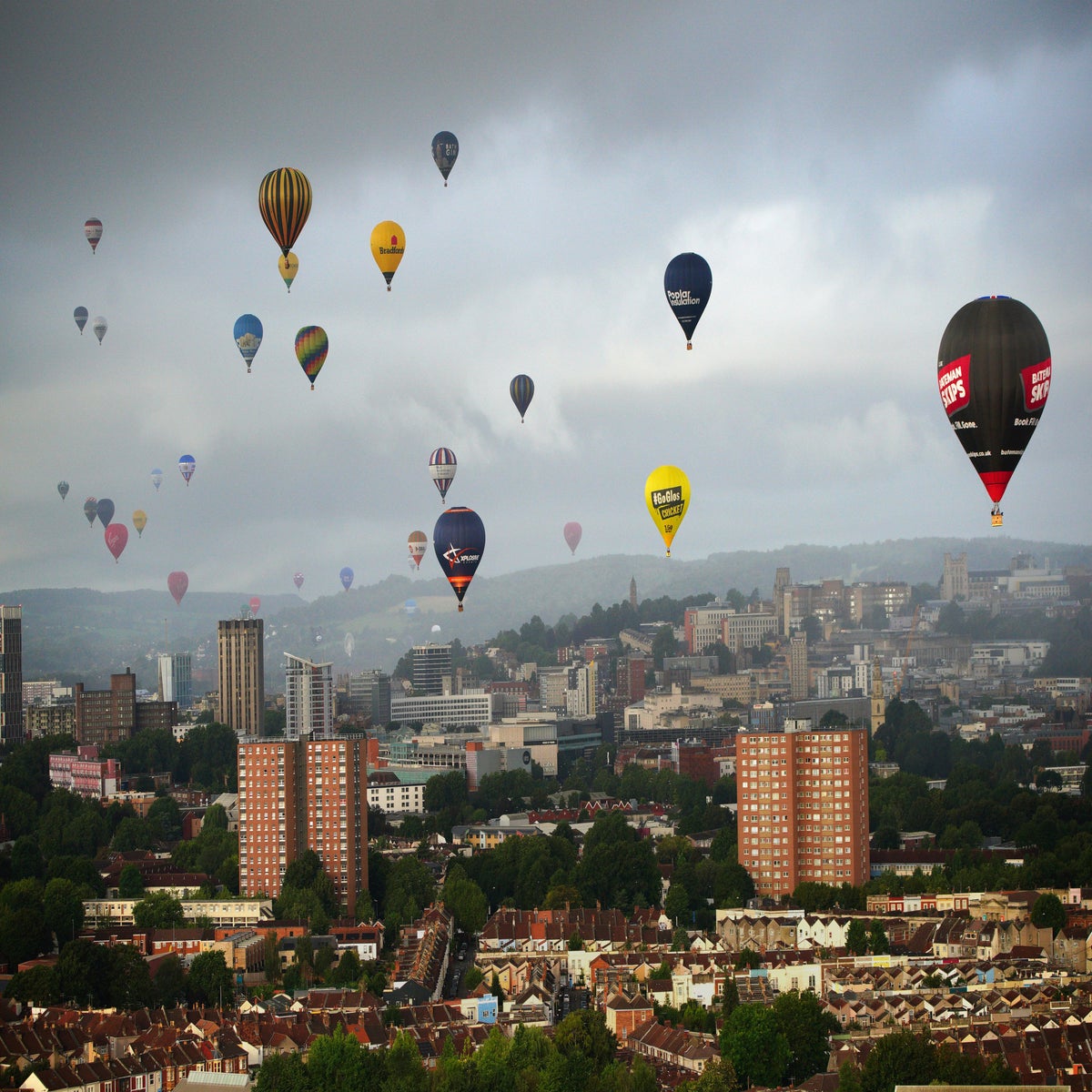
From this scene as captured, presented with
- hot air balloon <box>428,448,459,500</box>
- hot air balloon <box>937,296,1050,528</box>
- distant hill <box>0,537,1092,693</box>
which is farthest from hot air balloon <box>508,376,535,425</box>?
distant hill <box>0,537,1092,693</box>

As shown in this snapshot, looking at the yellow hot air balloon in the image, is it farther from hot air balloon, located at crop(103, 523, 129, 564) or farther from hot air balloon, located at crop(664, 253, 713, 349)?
hot air balloon, located at crop(103, 523, 129, 564)

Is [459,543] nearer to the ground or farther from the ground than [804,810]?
farther from the ground

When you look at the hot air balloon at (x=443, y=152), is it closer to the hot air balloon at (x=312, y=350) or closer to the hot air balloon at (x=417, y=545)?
the hot air balloon at (x=312, y=350)

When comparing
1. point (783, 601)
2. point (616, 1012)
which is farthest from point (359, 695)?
point (616, 1012)

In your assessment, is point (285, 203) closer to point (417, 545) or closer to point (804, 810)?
point (804, 810)

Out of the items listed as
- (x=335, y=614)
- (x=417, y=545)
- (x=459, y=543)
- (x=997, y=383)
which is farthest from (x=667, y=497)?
(x=335, y=614)

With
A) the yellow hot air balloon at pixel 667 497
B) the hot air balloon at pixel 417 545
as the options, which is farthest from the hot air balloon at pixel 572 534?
the yellow hot air balloon at pixel 667 497
